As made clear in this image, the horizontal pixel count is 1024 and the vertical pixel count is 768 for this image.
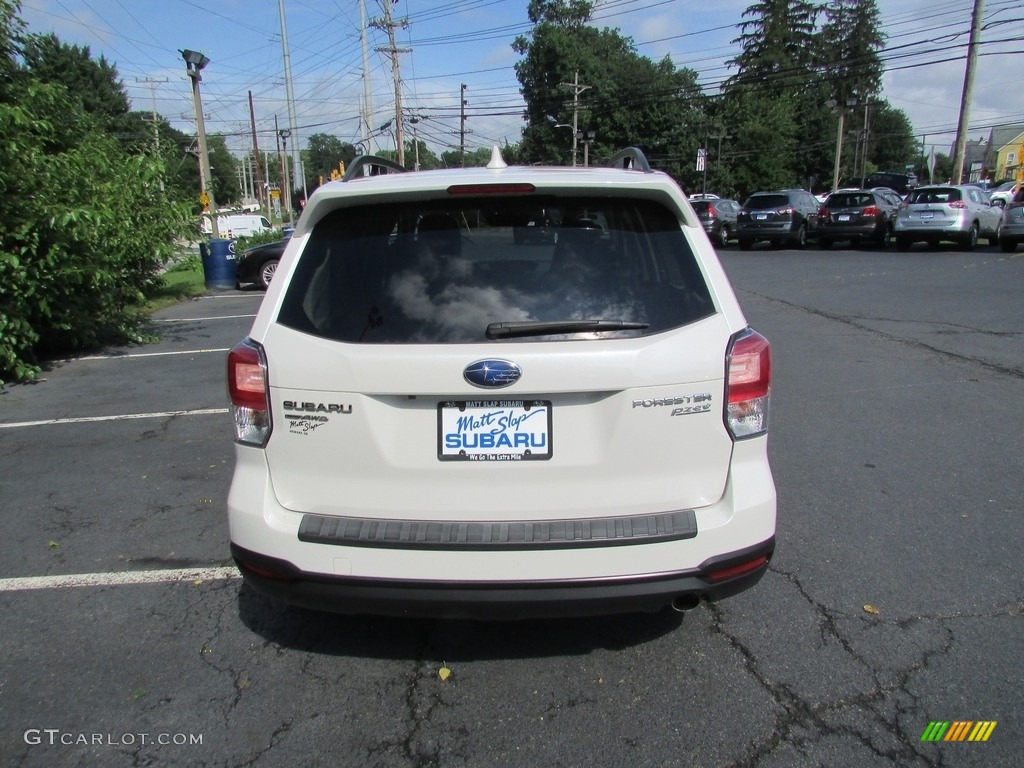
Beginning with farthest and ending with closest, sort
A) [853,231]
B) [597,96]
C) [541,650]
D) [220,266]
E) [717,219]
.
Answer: [597,96] < [717,219] < [853,231] < [220,266] < [541,650]

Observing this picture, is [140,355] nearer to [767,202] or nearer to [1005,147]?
[767,202]

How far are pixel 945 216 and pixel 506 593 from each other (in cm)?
2173

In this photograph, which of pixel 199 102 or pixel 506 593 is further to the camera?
pixel 199 102

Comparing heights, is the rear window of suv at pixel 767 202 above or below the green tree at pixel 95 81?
below

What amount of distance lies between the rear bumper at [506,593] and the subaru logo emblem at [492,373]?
67cm

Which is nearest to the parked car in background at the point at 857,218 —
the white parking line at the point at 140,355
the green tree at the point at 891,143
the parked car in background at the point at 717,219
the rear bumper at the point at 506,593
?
the parked car in background at the point at 717,219

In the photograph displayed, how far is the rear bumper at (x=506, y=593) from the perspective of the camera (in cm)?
248

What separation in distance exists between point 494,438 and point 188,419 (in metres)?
4.97

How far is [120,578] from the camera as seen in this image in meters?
3.72

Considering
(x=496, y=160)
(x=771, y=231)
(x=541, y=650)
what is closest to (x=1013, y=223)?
(x=771, y=231)

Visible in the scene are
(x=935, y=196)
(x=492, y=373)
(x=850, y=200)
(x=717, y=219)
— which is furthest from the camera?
(x=717, y=219)

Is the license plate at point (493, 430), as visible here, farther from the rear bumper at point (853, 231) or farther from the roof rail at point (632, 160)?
the rear bumper at point (853, 231)

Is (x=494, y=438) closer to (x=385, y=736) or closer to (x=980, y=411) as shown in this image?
(x=385, y=736)

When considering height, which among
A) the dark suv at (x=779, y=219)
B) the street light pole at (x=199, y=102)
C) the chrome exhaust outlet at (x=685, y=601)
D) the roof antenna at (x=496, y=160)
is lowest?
the chrome exhaust outlet at (x=685, y=601)
